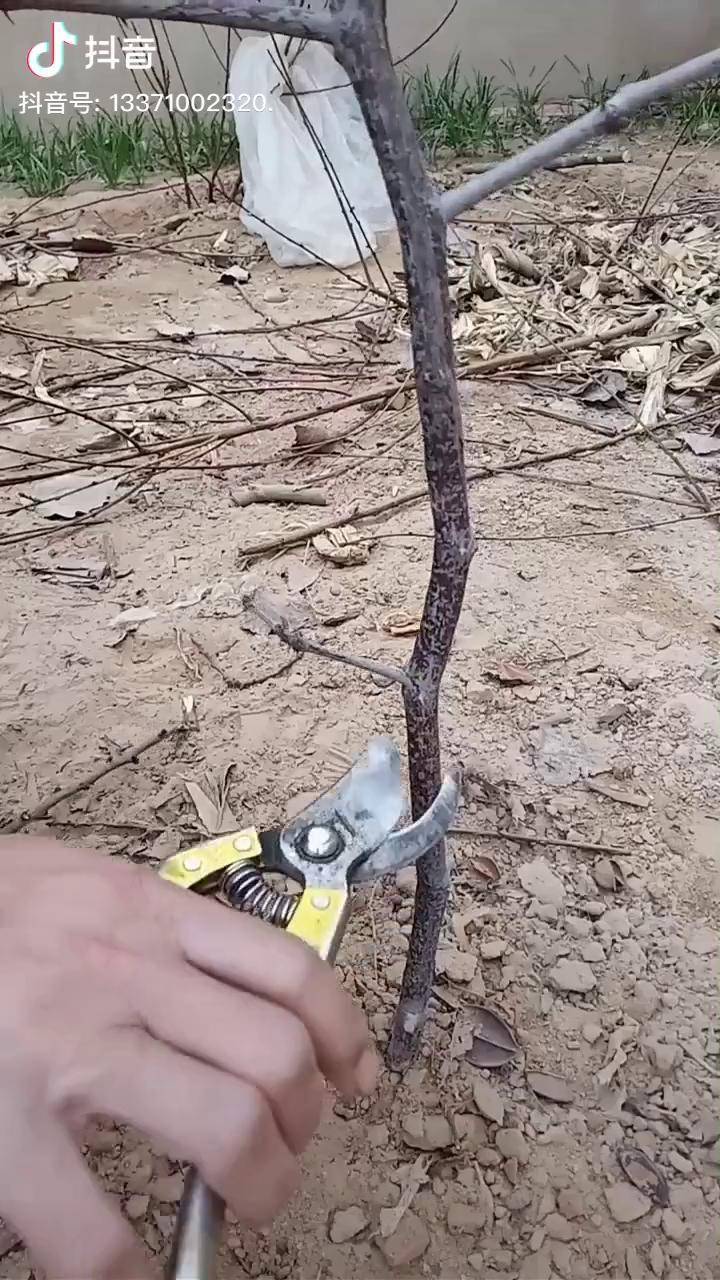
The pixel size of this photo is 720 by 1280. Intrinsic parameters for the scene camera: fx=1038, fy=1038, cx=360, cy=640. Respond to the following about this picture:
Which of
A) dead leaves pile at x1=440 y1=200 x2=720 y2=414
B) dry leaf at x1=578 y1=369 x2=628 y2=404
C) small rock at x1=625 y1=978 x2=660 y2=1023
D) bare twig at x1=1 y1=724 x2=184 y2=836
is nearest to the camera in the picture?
small rock at x1=625 y1=978 x2=660 y2=1023

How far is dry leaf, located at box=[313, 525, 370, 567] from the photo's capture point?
4.84ft

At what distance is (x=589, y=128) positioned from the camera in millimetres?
540

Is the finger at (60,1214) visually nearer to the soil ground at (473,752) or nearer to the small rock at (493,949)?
the soil ground at (473,752)

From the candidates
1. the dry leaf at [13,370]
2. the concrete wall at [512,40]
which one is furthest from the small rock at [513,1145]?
the concrete wall at [512,40]

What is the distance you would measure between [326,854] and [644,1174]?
0.37m

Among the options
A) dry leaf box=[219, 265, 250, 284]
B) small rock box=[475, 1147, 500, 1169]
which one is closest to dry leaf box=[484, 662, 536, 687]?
small rock box=[475, 1147, 500, 1169]

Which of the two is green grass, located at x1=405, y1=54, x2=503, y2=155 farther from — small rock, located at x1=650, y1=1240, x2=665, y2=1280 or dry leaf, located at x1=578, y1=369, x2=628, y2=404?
small rock, located at x1=650, y1=1240, x2=665, y2=1280

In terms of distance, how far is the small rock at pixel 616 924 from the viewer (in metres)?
0.93

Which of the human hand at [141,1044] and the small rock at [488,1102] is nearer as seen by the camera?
the human hand at [141,1044]

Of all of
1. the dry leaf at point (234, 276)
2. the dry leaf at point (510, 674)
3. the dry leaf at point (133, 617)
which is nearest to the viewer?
the dry leaf at point (510, 674)

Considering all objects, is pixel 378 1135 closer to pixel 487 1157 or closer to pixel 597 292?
pixel 487 1157

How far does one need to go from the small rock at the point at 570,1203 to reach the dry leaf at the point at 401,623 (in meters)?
0.71

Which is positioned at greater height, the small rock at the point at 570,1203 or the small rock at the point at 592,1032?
the small rock at the point at 592,1032

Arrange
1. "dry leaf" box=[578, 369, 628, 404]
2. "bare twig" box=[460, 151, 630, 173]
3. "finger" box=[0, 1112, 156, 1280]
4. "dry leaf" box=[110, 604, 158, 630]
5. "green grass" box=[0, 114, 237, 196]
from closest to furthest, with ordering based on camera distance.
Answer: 1. "finger" box=[0, 1112, 156, 1280]
2. "dry leaf" box=[110, 604, 158, 630]
3. "dry leaf" box=[578, 369, 628, 404]
4. "bare twig" box=[460, 151, 630, 173]
5. "green grass" box=[0, 114, 237, 196]
